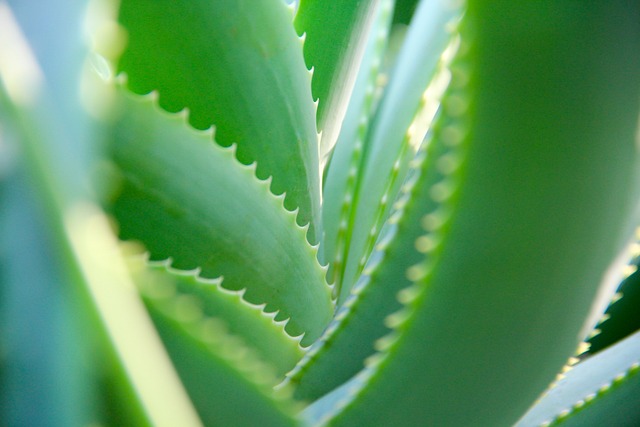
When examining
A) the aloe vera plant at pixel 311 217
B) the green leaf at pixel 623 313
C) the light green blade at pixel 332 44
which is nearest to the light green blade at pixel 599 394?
the aloe vera plant at pixel 311 217

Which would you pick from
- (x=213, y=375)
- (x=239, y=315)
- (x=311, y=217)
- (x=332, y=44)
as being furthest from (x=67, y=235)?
(x=332, y=44)

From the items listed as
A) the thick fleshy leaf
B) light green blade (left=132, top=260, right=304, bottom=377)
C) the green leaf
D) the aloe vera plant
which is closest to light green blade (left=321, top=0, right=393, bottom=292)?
the aloe vera plant

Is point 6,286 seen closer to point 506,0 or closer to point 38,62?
point 38,62

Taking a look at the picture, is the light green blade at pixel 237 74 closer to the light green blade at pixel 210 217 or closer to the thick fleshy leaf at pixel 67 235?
the light green blade at pixel 210 217

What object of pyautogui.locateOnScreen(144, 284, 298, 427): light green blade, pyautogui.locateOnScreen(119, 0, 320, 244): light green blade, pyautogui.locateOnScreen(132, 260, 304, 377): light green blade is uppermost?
pyautogui.locateOnScreen(119, 0, 320, 244): light green blade

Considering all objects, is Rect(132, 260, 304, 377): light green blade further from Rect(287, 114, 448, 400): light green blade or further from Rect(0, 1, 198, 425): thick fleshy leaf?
Rect(0, 1, 198, 425): thick fleshy leaf

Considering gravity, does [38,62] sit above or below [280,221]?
above

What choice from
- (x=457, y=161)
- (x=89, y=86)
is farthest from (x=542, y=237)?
(x=89, y=86)
